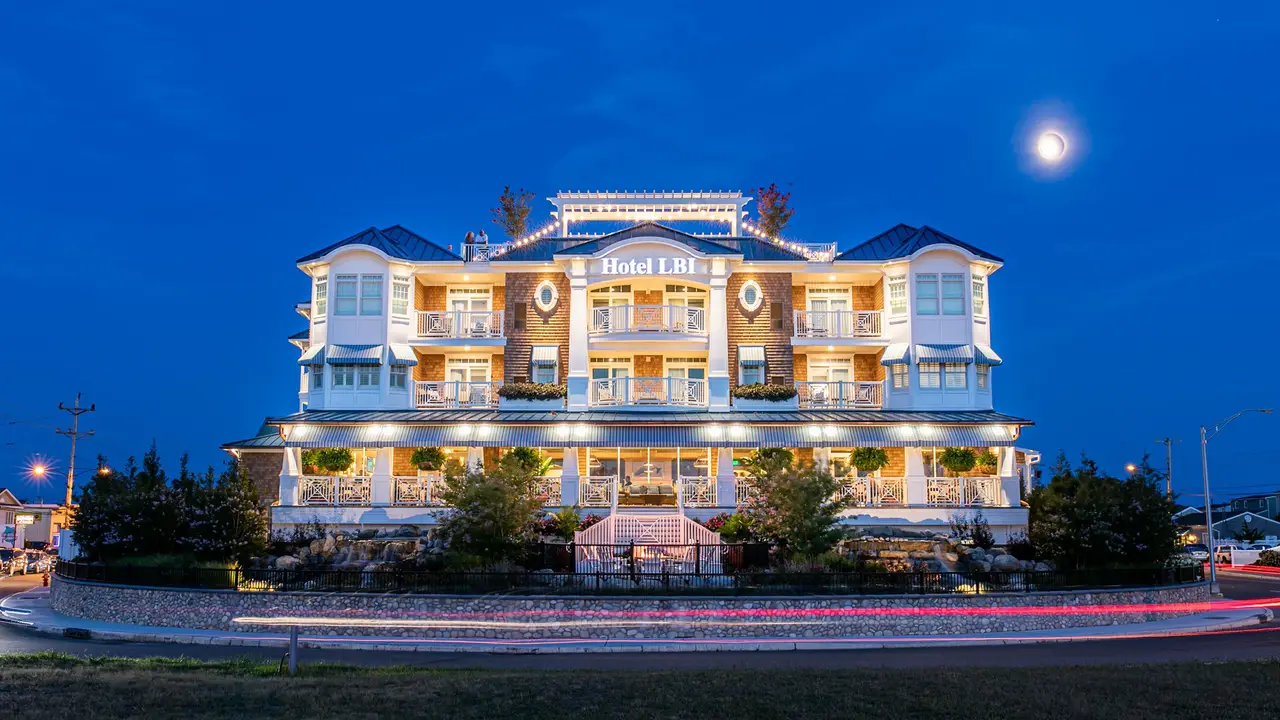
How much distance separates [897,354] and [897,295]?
8.08 feet

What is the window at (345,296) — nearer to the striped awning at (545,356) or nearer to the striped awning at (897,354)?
the striped awning at (545,356)

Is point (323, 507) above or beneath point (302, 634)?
above

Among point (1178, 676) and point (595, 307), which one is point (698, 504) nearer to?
point (595, 307)

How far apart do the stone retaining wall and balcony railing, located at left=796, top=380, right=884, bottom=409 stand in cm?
1562

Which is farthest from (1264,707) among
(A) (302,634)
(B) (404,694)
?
(A) (302,634)

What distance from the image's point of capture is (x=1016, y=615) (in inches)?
1053

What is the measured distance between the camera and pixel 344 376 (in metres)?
41.7

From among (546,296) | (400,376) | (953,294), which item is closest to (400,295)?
(400,376)

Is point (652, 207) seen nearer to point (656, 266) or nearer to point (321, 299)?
point (656, 266)

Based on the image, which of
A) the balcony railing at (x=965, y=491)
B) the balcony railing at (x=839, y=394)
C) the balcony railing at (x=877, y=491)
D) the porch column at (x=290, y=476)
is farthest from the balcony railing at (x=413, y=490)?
the balcony railing at (x=965, y=491)

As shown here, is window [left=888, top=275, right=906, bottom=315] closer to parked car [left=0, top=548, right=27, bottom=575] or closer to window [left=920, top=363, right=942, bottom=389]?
window [left=920, top=363, right=942, bottom=389]

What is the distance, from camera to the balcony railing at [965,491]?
38.4 m

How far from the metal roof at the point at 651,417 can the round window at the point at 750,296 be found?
4.63 metres

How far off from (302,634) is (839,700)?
15208 millimetres
